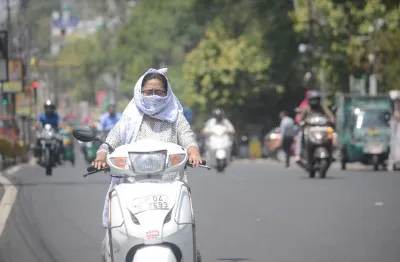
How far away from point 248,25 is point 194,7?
749 cm

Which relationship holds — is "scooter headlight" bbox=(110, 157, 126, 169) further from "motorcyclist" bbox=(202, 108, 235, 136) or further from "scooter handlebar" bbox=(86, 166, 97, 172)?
"motorcyclist" bbox=(202, 108, 235, 136)

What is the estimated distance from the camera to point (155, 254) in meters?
9.20

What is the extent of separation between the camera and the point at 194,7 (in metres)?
81.9

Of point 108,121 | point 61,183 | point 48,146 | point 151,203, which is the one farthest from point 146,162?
point 108,121

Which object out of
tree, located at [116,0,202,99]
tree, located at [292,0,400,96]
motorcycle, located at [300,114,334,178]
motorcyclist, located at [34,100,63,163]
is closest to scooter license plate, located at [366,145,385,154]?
motorcycle, located at [300,114,334,178]

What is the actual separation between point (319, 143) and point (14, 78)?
66.3 feet

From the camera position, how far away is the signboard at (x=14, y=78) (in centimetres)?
4675

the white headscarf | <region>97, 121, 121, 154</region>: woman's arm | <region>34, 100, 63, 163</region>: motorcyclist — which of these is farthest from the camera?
<region>34, 100, 63, 163</region>: motorcyclist

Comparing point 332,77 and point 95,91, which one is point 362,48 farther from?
point 95,91

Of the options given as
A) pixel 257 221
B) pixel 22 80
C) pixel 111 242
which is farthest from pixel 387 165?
pixel 111 242

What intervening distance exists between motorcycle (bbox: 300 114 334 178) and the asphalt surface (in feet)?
5.47

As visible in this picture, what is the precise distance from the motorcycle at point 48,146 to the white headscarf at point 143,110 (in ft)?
71.2

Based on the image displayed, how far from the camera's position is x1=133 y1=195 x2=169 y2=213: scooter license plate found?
9.37 metres

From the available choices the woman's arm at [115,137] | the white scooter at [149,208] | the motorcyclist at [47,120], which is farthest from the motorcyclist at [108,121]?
the white scooter at [149,208]
